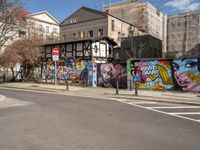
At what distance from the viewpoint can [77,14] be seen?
161ft

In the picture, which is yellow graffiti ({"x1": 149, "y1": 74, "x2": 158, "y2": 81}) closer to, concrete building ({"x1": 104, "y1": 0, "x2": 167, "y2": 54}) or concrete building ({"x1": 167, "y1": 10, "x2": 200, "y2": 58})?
concrete building ({"x1": 104, "y1": 0, "x2": 167, "y2": 54})

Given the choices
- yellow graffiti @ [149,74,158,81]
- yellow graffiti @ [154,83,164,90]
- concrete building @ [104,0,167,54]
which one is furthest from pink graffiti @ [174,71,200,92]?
concrete building @ [104,0,167,54]

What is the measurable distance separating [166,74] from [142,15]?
128 feet

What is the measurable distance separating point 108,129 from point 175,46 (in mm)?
55697

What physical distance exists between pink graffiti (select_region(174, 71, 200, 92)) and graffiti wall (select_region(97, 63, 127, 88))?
438cm

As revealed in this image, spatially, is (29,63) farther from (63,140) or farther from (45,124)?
(63,140)

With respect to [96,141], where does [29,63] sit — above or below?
above

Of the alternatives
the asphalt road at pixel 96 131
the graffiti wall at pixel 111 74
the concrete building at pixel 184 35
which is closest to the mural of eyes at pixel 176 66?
the graffiti wall at pixel 111 74

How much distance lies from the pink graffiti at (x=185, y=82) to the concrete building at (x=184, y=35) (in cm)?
4058

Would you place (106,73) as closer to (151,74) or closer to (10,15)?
(151,74)

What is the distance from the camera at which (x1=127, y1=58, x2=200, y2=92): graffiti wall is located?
50.0 feet

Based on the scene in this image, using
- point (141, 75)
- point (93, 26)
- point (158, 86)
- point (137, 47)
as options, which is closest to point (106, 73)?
point (141, 75)

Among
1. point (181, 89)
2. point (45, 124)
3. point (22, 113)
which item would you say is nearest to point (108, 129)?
point (45, 124)

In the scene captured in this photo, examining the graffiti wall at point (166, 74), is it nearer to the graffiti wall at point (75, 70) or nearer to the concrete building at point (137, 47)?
the graffiti wall at point (75, 70)
